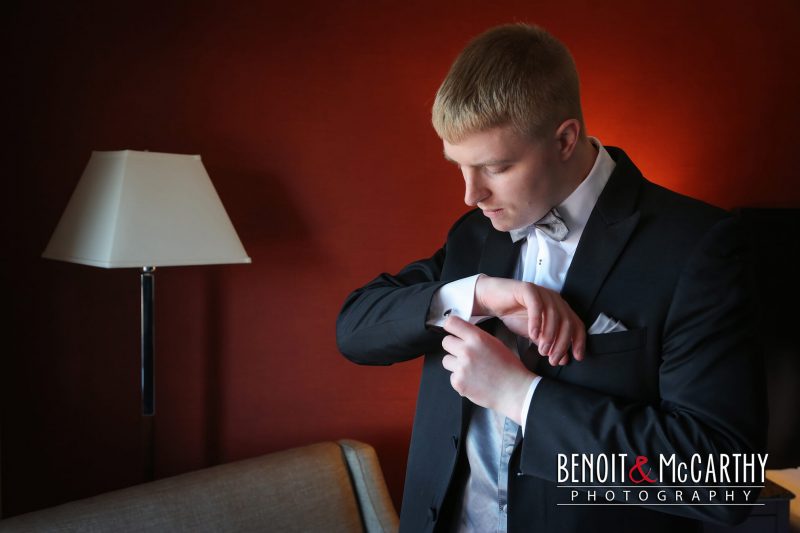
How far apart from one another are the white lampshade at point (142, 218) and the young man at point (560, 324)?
0.85 meters

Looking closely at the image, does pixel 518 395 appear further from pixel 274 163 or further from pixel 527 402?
pixel 274 163

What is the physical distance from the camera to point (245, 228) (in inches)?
102

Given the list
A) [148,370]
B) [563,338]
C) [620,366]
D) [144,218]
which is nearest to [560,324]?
[563,338]

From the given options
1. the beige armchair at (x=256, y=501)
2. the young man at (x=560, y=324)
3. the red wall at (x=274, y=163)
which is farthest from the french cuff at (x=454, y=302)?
the red wall at (x=274, y=163)

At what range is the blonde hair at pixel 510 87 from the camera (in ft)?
3.86

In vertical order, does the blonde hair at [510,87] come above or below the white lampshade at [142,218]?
above

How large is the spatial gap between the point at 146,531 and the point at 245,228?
1.09m

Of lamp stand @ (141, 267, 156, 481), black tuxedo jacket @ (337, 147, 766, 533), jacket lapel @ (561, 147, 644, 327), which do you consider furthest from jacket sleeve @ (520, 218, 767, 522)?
lamp stand @ (141, 267, 156, 481)

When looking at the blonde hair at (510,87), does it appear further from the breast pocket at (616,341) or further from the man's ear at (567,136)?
the breast pocket at (616,341)

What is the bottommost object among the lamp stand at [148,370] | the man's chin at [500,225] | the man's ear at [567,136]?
the lamp stand at [148,370]

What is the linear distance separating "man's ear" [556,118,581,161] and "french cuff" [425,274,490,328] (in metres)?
0.27

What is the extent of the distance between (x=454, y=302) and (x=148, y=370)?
1.28 metres

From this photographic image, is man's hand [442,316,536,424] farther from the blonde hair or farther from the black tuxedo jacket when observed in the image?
the blonde hair

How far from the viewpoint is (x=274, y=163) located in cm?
261
